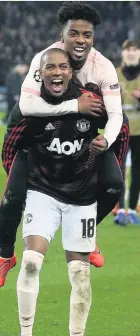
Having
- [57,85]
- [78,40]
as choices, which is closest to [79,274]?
[57,85]

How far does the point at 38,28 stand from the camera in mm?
38250

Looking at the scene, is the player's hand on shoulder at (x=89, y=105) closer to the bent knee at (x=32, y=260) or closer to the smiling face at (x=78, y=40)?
the smiling face at (x=78, y=40)

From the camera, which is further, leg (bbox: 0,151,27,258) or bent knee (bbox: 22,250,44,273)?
leg (bbox: 0,151,27,258)

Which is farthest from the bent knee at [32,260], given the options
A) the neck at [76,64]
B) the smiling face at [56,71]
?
the neck at [76,64]

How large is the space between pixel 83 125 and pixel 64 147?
19 cm

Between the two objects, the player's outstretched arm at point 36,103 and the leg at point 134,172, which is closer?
the player's outstretched arm at point 36,103

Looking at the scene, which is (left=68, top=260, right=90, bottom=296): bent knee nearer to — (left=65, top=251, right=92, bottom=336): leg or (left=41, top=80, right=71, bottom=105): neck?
(left=65, top=251, right=92, bottom=336): leg

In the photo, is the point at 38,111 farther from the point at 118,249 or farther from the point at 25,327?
the point at 118,249

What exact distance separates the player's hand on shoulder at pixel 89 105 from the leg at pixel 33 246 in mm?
647

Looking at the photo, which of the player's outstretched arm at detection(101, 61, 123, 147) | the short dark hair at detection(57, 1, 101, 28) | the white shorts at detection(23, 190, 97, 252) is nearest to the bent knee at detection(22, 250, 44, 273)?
the white shorts at detection(23, 190, 97, 252)

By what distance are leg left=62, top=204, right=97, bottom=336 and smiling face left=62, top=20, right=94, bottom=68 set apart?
98cm

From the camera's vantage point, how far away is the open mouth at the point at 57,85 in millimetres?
6227

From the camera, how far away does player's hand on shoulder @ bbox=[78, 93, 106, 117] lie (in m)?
6.30

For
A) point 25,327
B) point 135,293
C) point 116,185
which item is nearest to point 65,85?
point 116,185
